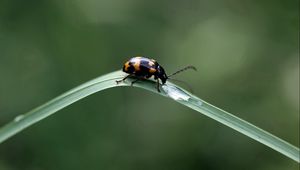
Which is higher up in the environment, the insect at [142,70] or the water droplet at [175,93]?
the insect at [142,70]

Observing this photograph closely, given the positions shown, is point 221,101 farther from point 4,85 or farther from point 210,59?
point 4,85

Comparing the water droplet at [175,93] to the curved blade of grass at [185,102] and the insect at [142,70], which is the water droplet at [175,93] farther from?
the insect at [142,70]

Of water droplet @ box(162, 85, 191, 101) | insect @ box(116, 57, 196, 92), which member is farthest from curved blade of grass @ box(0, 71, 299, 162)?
insect @ box(116, 57, 196, 92)

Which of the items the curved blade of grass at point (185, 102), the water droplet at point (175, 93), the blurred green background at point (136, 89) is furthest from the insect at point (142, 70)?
the blurred green background at point (136, 89)

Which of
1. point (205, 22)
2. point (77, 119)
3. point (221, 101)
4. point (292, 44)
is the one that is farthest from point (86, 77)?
point (292, 44)

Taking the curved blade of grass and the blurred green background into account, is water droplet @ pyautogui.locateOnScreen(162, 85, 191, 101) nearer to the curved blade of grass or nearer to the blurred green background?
the curved blade of grass

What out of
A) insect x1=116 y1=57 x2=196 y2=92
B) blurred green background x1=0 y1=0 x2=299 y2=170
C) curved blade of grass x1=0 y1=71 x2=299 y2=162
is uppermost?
blurred green background x1=0 y1=0 x2=299 y2=170

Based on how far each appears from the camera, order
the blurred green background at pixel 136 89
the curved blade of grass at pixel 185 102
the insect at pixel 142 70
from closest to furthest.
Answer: the curved blade of grass at pixel 185 102 < the insect at pixel 142 70 < the blurred green background at pixel 136 89
